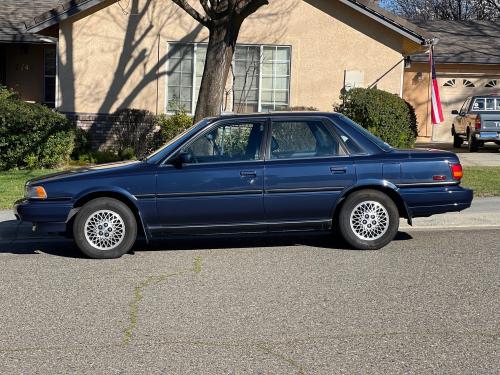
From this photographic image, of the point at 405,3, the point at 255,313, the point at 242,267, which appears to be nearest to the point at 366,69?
Answer: the point at 242,267

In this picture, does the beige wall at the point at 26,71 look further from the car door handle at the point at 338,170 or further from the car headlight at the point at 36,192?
the car door handle at the point at 338,170

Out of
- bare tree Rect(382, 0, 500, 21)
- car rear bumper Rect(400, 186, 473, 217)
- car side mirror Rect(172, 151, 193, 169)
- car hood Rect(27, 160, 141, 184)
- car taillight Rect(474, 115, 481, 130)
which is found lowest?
car rear bumper Rect(400, 186, 473, 217)

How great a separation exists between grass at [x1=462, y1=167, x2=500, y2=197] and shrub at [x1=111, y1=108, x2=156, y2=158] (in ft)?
24.2

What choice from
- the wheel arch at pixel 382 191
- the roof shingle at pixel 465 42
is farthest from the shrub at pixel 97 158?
the roof shingle at pixel 465 42

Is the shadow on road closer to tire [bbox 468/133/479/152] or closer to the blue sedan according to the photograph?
the blue sedan

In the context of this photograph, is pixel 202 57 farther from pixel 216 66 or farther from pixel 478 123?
pixel 478 123

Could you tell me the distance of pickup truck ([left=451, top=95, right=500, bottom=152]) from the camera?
68.2 feet

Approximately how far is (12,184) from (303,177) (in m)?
6.94

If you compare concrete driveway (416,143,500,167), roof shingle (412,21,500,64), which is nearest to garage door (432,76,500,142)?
roof shingle (412,21,500,64)

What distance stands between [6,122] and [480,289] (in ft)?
35.8

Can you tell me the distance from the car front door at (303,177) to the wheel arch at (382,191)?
89 mm

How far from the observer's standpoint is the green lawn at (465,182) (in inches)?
506

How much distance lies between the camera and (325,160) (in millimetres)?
9086

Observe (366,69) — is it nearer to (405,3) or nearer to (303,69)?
(303,69)
